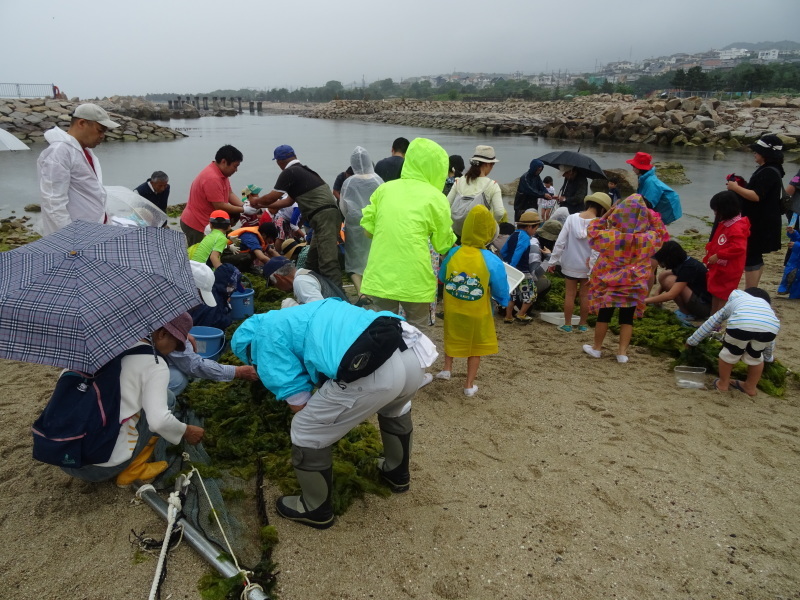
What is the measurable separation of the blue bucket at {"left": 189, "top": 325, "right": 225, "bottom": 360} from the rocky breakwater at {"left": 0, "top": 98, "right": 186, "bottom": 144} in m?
26.7

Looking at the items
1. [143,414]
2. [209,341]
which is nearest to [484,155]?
[209,341]

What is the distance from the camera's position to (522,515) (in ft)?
10.0

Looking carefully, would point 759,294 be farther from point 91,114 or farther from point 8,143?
point 8,143

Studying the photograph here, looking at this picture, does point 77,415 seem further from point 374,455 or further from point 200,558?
point 374,455

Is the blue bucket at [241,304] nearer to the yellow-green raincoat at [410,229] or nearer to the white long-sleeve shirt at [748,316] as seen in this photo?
the yellow-green raincoat at [410,229]

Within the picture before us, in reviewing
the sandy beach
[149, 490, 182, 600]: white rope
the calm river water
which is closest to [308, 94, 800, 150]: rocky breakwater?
the calm river water

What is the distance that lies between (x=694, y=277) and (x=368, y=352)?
456 centimetres

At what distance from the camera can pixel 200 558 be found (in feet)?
8.77

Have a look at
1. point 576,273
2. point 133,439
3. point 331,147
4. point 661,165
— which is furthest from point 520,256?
point 331,147

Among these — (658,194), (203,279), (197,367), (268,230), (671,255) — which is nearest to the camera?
(197,367)

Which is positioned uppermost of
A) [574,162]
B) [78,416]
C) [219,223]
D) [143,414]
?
[574,162]

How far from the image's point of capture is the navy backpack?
2631mm

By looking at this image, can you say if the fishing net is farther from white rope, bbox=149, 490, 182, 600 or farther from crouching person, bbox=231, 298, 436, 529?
crouching person, bbox=231, 298, 436, 529

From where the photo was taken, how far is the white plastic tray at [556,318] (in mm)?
5953
